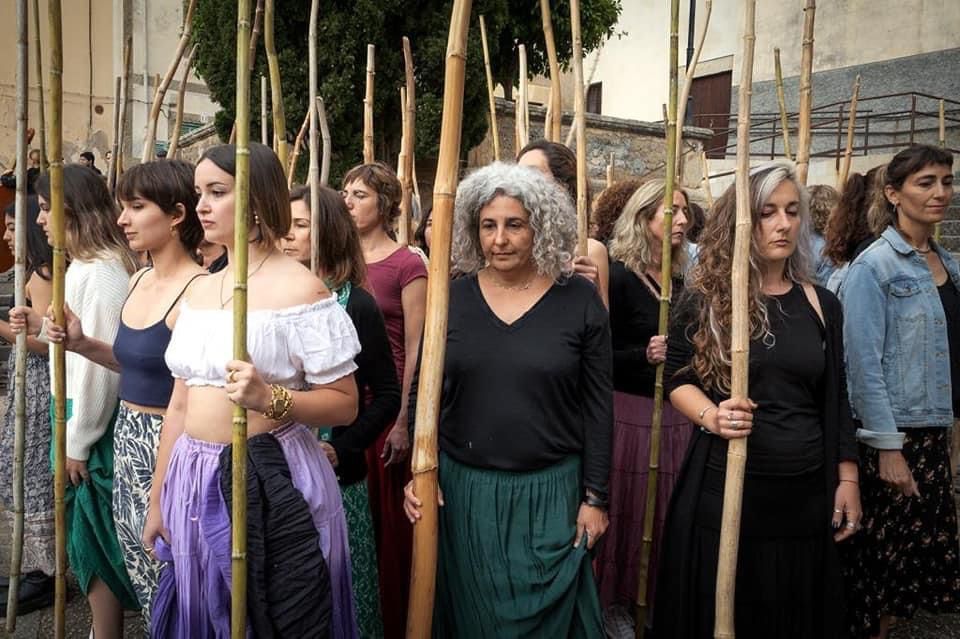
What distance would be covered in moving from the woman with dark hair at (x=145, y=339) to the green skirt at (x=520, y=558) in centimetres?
92

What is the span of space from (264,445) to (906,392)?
7.26 feet

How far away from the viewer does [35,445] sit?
10.1 feet

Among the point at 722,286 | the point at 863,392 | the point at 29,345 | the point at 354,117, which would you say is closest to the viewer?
the point at 722,286

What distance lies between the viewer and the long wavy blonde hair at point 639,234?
3.24 m

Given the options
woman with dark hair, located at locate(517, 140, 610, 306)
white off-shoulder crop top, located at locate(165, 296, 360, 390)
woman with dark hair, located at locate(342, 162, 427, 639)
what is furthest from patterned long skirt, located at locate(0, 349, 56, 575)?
woman with dark hair, located at locate(517, 140, 610, 306)

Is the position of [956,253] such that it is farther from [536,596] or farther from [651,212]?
[536,596]

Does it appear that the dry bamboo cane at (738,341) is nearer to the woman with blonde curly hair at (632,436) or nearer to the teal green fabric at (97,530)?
the woman with blonde curly hair at (632,436)

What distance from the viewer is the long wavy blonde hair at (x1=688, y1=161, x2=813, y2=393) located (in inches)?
87.8

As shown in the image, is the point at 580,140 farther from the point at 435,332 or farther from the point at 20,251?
the point at 20,251

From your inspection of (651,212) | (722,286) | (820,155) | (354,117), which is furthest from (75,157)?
(722,286)

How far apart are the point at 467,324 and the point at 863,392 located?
1.42 meters

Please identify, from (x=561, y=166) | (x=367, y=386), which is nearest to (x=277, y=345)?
(x=367, y=386)

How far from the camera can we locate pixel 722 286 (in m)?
2.29

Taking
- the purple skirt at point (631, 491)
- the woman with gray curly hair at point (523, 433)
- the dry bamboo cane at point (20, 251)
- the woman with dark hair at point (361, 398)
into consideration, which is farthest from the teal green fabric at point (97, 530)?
the purple skirt at point (631, 491)
